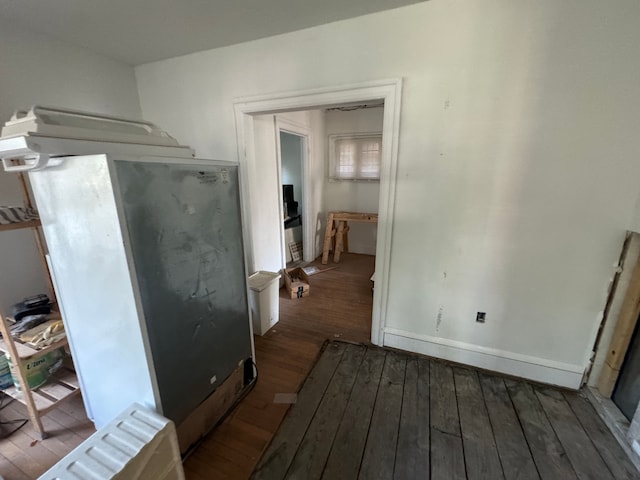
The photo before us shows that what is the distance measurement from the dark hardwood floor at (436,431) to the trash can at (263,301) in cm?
68

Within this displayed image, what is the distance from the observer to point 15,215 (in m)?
1.29

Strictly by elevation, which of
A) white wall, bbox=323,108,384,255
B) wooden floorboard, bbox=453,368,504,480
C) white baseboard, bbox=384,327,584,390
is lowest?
wooden floorboard, bbox=453,368,504,480

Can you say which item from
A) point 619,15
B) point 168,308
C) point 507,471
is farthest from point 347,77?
point 507,471

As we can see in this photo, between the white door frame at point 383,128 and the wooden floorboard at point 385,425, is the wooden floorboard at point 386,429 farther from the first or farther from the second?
the white door frame at point 383,128

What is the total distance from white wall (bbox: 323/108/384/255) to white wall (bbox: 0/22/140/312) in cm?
295

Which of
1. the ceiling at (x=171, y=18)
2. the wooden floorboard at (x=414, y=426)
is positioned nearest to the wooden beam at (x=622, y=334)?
the wooden floorboard at (x=414, y=426)

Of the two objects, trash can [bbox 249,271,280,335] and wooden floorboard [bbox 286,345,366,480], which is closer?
wooden floorboard [bbox 286,345,366,480]

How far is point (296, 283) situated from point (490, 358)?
1956mm

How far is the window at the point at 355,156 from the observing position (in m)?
4.14

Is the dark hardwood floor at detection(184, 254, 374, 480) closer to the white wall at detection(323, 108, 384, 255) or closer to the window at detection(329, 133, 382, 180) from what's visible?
the white wall at detection(323, 108, 384, 255)

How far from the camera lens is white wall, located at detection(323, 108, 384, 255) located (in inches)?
159

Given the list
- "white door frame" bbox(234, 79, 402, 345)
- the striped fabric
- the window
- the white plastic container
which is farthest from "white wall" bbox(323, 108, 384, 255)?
the white plastic container

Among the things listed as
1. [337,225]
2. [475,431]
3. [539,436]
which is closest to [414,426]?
[475,431]

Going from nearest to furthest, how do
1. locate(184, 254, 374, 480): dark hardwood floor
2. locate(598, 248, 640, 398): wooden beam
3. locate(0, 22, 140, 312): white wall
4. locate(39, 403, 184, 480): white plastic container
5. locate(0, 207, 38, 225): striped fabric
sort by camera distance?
locate(39, 403, 184, 480): white plastic container < locate(0, 207, 38, 225): striped fabric < locate(184, 254, 374, 480): dark hardwood floor < locate(598, 248, 640, 398): wooden beam < locate(0, 22, 140, 312): white wall
